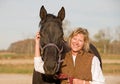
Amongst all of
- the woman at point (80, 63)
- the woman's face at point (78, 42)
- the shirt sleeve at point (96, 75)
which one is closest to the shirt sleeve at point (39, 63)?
the woman at point (80, 63)

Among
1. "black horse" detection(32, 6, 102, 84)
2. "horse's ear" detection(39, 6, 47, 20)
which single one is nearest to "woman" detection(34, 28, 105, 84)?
"black horse" detection(32, 6, 102, 84)

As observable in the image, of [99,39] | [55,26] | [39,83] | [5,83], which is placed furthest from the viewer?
[99,39]

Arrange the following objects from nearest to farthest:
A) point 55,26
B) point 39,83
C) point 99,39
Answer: point 55,26, point 39,83, point 99,39

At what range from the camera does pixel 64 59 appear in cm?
485

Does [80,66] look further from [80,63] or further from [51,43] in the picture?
[51,43]

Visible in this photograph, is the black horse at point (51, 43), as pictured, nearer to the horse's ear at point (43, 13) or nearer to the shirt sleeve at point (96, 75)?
the horse's ear at point (43, 13)

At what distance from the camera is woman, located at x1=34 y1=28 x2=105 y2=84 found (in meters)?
4.55

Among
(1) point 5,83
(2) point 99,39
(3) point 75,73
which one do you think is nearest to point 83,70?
(3) point 75,73

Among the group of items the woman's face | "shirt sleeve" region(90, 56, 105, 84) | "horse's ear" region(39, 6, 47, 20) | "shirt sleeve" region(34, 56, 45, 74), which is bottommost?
"shirt sleeve" region(90, 56, 105, 84)

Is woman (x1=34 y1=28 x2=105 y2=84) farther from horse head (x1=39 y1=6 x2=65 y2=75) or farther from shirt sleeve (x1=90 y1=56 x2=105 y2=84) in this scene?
horse head (x1=39 y1=6 x2=65 y2=75)

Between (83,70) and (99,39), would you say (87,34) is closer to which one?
(83,70)

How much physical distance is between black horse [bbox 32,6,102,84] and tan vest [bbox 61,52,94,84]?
153 mm

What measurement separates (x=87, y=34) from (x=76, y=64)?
47 centimetres

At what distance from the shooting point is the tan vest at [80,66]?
181 inches
